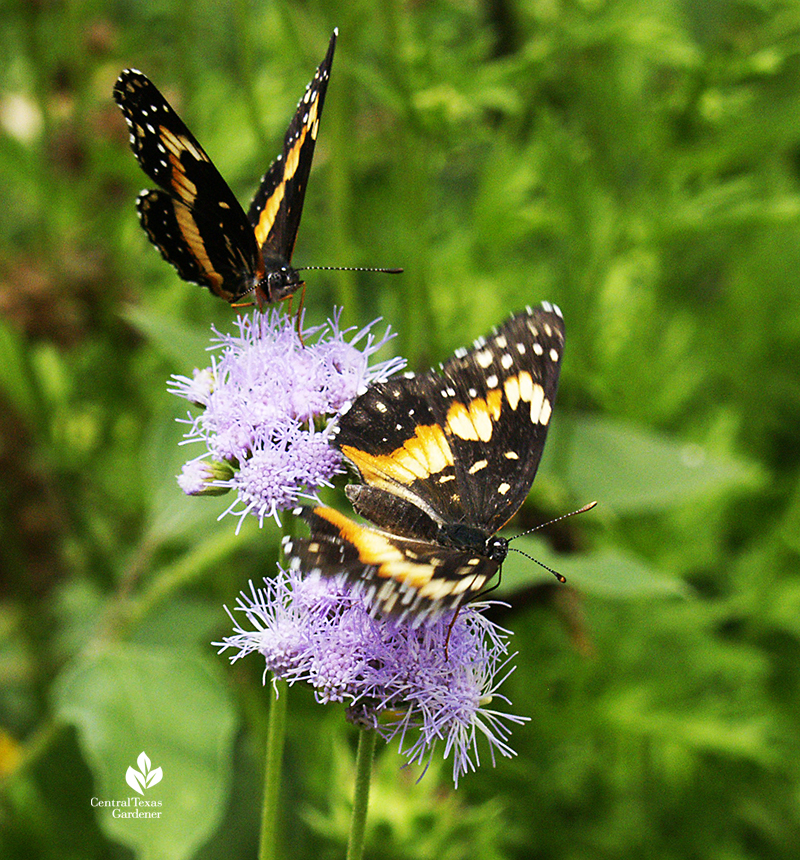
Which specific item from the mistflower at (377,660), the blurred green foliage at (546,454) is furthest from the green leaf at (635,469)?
the mistflower at (377,660)

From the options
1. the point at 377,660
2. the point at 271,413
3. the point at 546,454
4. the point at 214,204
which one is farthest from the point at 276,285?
the point at 546,454

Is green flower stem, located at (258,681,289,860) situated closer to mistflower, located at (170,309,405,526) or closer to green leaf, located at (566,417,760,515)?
mistflower, located at (170,309,405,526)

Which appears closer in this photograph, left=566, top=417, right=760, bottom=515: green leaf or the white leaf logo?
the white leaf logo

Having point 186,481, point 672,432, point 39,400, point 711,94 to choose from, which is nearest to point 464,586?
point 186,481

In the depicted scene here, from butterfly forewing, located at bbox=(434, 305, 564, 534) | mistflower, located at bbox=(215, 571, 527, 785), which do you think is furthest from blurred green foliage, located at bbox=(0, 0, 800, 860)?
mistflower, located at bbox=(215, 571, 527, 785)

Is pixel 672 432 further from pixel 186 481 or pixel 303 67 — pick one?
pixel 186 481

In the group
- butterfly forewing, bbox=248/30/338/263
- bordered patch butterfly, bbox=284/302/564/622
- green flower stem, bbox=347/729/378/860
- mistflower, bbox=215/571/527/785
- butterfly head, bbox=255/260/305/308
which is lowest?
green flower stem, bbox=347/729/378/860

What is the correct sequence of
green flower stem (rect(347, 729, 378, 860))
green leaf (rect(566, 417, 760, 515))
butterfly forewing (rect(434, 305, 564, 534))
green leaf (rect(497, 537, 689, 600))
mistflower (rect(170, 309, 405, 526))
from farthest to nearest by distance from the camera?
green leaf (rect(566, 417, 760, 515)) < green leaf (rect(497, 537, 689, 600)) < butterfly forewing (rect(434, 305, 564, 534)) < mistflower (rect(170, 309, 405, 526)) < green flower stem (rect(347, 729, 378, 860))
